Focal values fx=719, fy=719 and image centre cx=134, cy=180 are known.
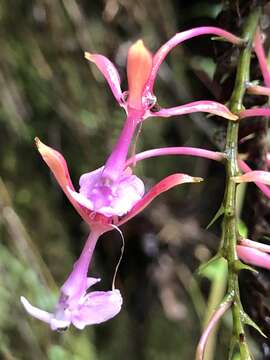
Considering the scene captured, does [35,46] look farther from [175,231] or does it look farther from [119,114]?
[175,231]

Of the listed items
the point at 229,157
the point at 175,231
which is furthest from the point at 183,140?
the point at 229,157

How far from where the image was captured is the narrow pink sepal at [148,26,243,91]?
0.64m

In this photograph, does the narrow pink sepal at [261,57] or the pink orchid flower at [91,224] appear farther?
the narrow pink sepal at [261,57]

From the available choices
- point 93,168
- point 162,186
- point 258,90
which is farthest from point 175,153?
point 93,168

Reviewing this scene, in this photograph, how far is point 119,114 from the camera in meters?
1.49

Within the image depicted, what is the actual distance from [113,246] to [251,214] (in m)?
0.80

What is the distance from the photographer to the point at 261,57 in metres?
0.78

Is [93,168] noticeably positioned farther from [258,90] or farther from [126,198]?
[126,198]

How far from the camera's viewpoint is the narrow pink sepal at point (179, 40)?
0.64 metres

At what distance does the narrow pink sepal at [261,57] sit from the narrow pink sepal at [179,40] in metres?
0.03

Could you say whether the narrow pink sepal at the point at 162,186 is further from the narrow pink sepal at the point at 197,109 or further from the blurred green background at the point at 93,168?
the blurred green background at the point at 93,168

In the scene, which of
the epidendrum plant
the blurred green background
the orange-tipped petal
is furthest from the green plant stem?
the blurred green background

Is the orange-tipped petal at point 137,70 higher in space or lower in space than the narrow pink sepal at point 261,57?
higher

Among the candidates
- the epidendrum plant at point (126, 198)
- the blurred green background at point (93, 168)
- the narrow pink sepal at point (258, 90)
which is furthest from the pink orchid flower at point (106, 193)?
the blurred green background at point (93, 168)
